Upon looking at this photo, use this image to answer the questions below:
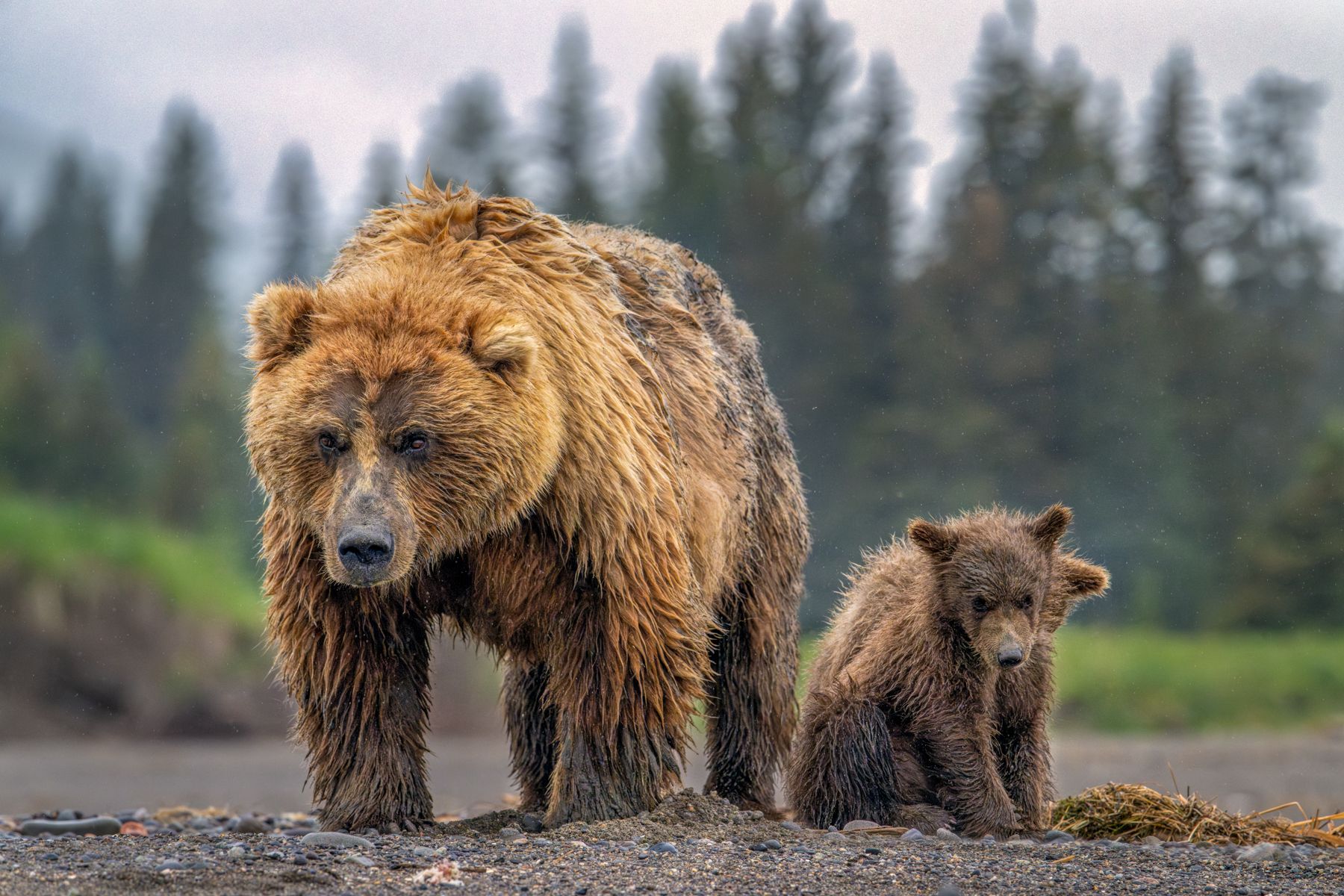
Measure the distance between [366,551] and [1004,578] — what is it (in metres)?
2.91

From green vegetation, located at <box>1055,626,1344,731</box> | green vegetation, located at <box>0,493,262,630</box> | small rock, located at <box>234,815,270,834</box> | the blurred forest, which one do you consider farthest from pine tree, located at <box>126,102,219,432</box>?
small rock, located at <box>234,815,270,834</box>

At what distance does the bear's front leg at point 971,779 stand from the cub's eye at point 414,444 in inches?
105

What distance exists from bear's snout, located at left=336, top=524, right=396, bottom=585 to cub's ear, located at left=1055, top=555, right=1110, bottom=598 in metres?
3.35

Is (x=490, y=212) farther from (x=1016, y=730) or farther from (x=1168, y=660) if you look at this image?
(x=1168, y=660)

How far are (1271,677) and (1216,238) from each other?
41.3 feet

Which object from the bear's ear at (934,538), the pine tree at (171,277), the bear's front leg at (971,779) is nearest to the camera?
the bear's front leg at (971,779)

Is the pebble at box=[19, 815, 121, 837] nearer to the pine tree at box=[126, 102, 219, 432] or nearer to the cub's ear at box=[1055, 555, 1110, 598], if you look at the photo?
the cub's ear at box=[1055, 555, 1110, 598]

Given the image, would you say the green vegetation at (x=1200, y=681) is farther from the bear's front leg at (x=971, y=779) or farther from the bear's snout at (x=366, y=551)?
the bear's snout at (x=366, y=551)

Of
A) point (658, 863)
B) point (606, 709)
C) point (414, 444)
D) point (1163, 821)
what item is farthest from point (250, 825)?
point (1163, 821)

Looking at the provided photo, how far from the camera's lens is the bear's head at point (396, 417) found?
5762 millimetres

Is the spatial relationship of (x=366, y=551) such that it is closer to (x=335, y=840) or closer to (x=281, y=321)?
(x=281, y=321)

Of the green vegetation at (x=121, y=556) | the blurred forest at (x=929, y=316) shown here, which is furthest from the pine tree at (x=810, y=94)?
the green vegetation at (x=121, y=556)

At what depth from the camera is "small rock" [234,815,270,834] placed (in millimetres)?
7854

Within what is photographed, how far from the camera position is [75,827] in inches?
288
